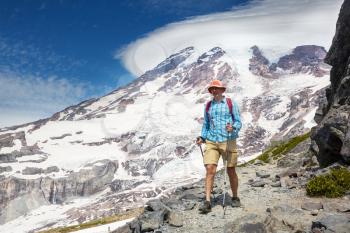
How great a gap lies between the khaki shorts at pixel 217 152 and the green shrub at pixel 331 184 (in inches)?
103

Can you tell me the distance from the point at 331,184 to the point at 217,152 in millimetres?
3427

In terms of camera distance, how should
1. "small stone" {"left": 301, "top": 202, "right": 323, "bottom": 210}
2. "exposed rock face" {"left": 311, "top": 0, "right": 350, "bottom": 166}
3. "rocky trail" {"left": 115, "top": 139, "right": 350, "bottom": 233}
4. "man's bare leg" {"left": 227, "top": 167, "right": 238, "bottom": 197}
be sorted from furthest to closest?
"exposed rock face" {"left": 311, "top": 0, "right": 350, "bottom": 166}, "man's bare leg" {"left": 227, "top": 167, "right": 238, "bottom": 197}, "small stone" {"left": 301, "top": 202, "right": 323, "bottom": 210}, "rocky trail" {"left": 115, "top": 139, "right": 350, "bottom": 233}

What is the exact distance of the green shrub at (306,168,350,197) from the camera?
12.8 metres

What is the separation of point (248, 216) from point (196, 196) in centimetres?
450

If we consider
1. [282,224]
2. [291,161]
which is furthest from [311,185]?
[291,161]

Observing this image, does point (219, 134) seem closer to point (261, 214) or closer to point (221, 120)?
point (221, 120)

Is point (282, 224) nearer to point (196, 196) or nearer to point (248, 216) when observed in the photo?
point (248, 216)

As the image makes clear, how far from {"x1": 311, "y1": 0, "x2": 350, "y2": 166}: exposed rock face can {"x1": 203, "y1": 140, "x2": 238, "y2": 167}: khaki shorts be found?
3.74 metres

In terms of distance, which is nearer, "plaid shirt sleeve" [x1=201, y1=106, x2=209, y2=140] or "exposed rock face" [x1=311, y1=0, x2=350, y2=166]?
"plaid shirt sleeve" [x1=201, y1=106, x2=209, y2=140]

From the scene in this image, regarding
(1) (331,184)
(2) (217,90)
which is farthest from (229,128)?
(1) (331,184)

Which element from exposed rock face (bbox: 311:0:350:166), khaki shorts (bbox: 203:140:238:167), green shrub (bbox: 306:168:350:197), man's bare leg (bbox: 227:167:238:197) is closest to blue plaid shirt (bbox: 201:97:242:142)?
khaki shorts (bbox: 203:140:238:167)

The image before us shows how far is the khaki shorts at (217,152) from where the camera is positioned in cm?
1271

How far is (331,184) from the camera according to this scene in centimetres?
1291

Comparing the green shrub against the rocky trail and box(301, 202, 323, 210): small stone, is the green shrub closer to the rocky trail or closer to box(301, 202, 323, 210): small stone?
the rocky trail
